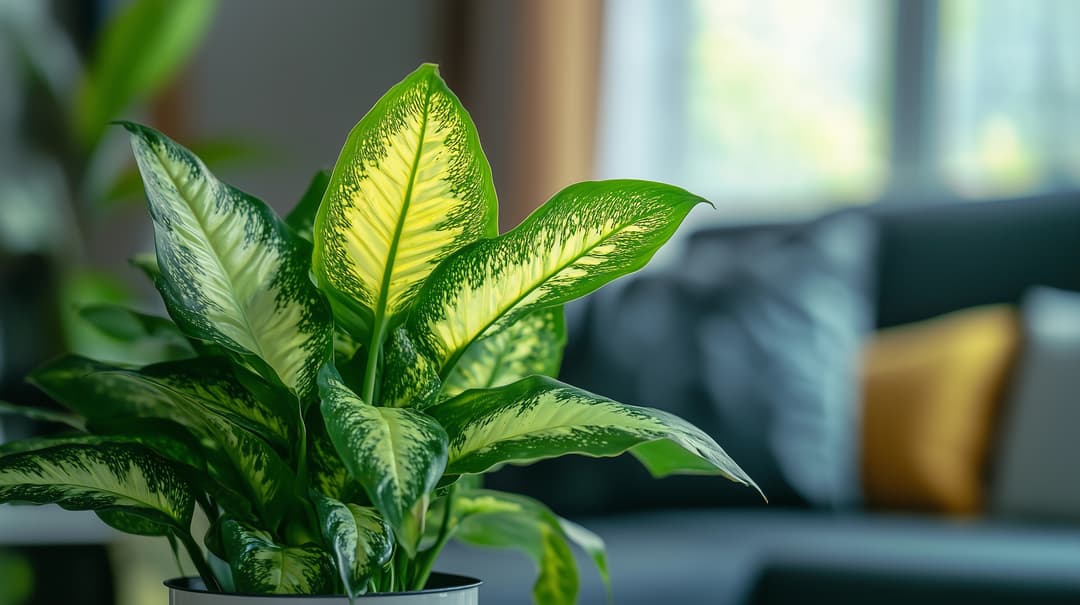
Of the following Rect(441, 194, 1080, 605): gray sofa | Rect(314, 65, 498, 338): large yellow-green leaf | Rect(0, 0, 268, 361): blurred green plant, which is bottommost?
Rect(441, 194, 1080, 605): gray sofa

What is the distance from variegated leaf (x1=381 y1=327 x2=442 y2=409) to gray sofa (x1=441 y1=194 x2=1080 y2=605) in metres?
0.76

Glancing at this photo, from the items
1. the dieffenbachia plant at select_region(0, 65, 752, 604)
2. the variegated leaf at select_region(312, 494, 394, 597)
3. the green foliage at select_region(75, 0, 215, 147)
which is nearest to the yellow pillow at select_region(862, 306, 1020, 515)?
the dieffenbachia plant at select_region(0, 65, 752, 604)

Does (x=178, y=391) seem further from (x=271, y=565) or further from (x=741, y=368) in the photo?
(x=741, y=368)

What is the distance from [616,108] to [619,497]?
1.56m

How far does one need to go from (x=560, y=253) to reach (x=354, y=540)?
13cm

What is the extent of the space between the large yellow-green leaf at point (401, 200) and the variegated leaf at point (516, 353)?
99mm

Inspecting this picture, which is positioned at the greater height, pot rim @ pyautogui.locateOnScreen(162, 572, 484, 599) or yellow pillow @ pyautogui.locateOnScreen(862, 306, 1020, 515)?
pot rim @ pyautogui.locateOnScreen(162, 572, 484, 599)

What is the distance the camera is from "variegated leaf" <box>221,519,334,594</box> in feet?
1.36

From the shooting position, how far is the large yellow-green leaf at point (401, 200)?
421 mm

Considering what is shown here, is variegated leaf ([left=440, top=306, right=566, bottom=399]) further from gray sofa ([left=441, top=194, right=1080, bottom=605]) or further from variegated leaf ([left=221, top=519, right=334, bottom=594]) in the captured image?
gray sofa ([left=441, top=194, right=1080, bottom=605])

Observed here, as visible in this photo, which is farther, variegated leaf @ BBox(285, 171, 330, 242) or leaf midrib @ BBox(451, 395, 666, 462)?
variegated leaf @ BBox(285, 171, 330, 242)

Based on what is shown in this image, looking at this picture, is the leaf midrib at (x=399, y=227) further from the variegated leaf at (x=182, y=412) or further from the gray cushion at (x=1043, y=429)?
the gray cushion at (x=1043, y=429)

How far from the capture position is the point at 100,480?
1.45ft

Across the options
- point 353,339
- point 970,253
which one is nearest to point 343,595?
point 353,339
